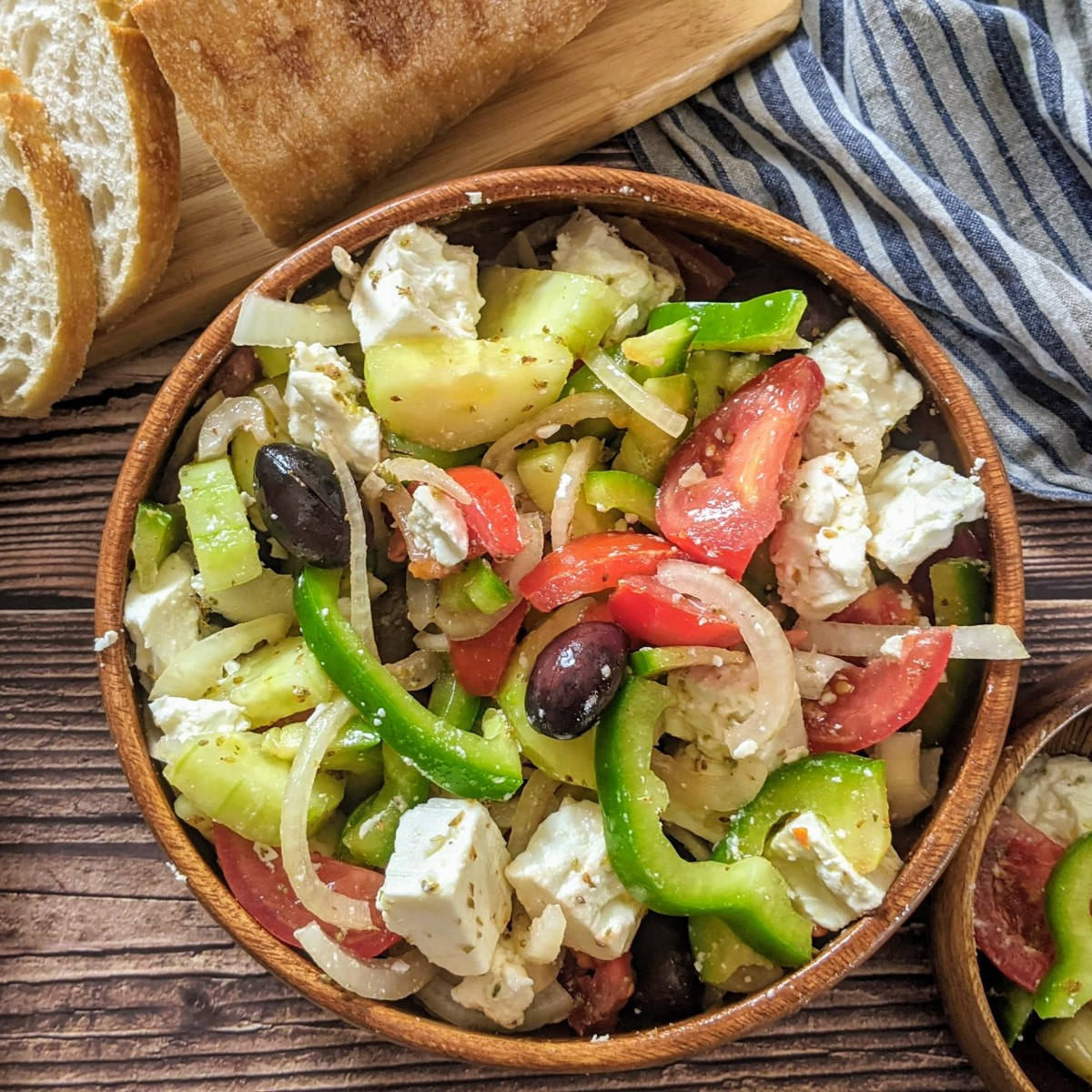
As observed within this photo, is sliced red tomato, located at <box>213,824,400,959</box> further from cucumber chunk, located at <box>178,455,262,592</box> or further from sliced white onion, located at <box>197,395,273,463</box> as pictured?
sliced white onion, located at <box>197,395,273,463</box>

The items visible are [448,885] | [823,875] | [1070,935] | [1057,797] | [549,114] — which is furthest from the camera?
[549,114]

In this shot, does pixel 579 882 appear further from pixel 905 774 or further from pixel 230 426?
pixel 230 426

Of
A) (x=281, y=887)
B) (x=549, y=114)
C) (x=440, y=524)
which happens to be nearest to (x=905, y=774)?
(x=440, y=524)

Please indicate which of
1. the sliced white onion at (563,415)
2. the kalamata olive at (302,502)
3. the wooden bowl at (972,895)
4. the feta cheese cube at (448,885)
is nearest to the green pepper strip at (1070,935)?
the wooden bowl at (972,895)

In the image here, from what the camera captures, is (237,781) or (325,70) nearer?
(237,781)

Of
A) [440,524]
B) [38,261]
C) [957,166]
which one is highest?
[38,261]

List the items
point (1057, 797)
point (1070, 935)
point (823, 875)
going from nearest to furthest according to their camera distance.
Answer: point (823, 875) → point (1070, 935) → point (1057, 797)

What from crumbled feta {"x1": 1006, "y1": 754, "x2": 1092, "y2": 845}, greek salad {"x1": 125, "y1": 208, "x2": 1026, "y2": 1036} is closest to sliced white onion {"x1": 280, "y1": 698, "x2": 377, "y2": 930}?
greek salad {"x1": 125, "y1": 208, "x2": 1026, "y2": 1036}

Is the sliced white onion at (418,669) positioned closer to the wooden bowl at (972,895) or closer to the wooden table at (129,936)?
the wooden table at (129,936)
